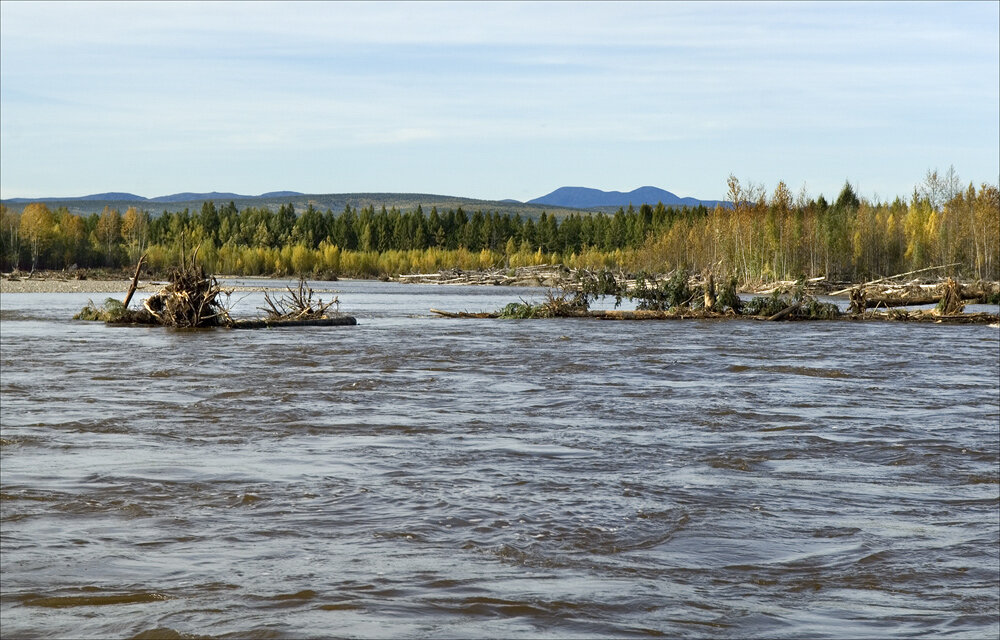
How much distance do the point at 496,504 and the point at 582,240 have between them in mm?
142640

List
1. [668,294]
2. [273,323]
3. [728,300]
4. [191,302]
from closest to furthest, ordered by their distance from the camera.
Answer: [191,302] < [273,323] < [728,300] < [668,294]

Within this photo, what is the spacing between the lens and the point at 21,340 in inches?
1134

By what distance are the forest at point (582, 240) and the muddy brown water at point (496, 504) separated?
1769 centimetres

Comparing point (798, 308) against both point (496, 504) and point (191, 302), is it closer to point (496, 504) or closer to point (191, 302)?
point (191, 302)

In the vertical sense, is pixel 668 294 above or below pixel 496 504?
above

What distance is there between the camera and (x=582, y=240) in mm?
151375

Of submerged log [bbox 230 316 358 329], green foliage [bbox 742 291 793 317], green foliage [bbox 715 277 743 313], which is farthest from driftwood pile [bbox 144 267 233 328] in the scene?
green foliage [bbox 742 291 793 317]

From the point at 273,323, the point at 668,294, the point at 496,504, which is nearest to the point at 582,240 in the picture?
the point at 668,294

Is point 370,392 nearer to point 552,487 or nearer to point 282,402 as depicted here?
point 282,402

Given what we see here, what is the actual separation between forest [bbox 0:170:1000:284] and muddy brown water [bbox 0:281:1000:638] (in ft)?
58.0

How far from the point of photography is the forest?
84.3 metres

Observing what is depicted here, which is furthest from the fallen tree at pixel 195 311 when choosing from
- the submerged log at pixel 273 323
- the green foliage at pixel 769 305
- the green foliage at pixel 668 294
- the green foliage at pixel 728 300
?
the green foliage at pixel 769 305

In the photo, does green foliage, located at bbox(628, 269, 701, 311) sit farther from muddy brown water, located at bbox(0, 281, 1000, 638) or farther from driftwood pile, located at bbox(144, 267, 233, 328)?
muddy brown water, located at bbox(0, 281, 1000, 638)

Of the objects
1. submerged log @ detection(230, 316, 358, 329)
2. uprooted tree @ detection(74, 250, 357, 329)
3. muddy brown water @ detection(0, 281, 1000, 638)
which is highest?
uprooted tree @ detection(74, 250, 357, 329)
